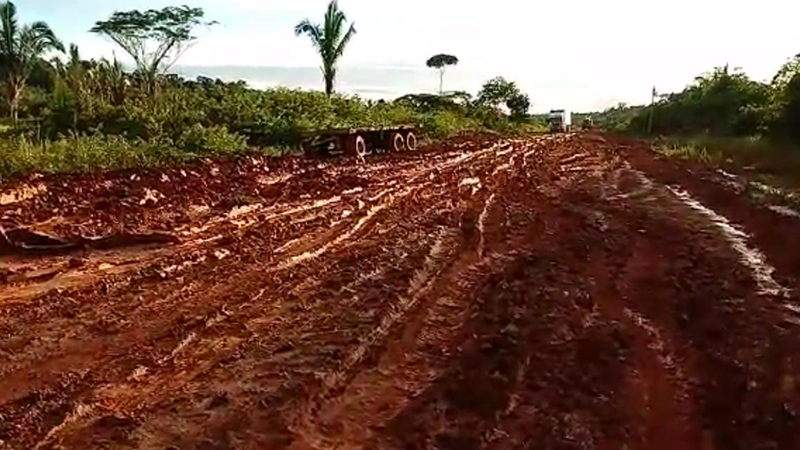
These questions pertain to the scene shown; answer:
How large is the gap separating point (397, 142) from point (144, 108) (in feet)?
25.2

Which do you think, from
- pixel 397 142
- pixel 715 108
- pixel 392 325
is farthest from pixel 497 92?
pixel 392 325

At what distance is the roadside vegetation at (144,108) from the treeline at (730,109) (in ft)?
40.1

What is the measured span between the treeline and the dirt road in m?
13.3

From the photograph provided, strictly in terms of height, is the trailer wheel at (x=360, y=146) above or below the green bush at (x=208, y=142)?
below

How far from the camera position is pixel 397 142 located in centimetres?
2767

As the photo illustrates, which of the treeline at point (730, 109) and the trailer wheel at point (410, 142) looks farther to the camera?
the trailer wheel at point (410, 142)

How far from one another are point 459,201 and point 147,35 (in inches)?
795

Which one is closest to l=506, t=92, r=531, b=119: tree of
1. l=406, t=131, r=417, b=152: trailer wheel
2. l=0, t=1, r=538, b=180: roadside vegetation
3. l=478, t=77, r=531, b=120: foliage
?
l=478, t=77, r=531, b=120: foliage

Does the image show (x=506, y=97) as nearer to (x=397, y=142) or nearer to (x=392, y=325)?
(x=397, y=142)

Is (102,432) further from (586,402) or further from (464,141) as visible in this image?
(464,141)

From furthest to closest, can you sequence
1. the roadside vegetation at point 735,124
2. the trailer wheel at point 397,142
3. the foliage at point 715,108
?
the foliage at point 715,108, the trailer wheel at point 397,142, the roadside vegetation at point 735,124

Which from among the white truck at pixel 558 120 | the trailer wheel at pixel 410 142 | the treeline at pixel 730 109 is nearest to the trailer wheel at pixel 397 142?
the trailer wheel at pixel 410 142

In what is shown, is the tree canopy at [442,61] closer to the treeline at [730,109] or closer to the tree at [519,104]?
the tree at [519,104]

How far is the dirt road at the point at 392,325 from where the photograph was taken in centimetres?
503
